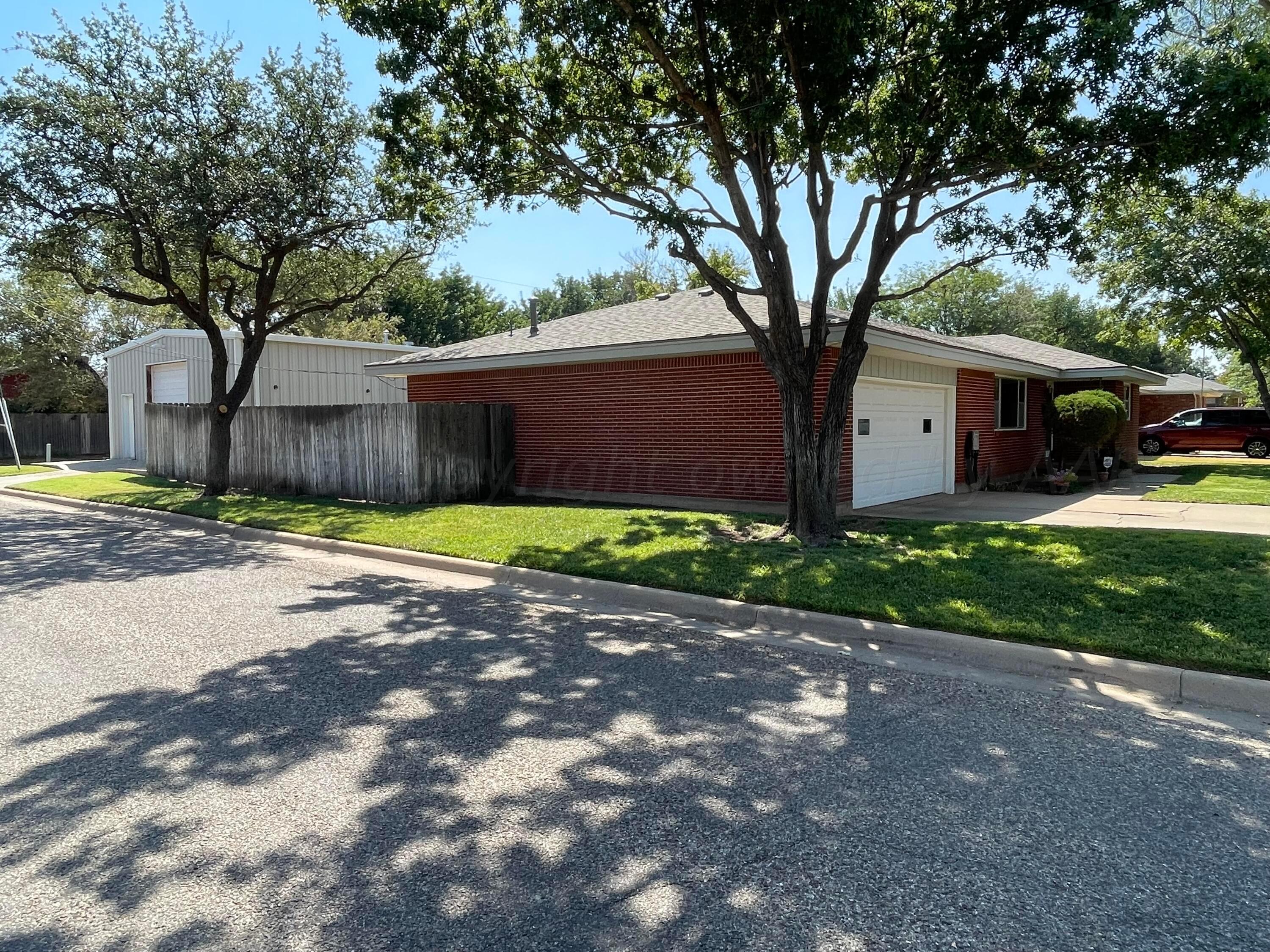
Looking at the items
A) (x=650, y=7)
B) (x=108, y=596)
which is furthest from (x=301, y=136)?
(x=108, y=596)

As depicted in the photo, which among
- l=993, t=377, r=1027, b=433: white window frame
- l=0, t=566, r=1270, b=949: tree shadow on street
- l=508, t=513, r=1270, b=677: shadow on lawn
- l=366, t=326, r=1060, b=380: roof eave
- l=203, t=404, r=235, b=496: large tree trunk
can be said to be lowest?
l=0, t=566, r=1270, b=949: tree shadow on street

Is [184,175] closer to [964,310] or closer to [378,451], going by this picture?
[378,451]

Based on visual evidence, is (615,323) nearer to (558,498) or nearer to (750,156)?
(558,498)

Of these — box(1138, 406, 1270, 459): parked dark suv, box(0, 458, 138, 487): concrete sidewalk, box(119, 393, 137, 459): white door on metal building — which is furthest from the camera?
box(119, 393, 137, 459): white door on metal building

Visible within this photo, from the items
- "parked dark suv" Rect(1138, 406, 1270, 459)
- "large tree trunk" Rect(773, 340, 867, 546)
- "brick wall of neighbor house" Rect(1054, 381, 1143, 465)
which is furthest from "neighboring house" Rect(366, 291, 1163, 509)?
"parked dark suv" Rect(1138, 406, 1270, 459)

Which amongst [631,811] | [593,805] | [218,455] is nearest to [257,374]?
[218,455]

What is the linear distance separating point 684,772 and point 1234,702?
3443 mm

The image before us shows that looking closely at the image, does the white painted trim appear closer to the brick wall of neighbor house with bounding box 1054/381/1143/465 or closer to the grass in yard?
the grass in yard

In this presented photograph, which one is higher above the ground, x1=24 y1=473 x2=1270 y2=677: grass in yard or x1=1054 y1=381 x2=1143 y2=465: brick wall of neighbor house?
x1=1054 y1=381 x2=1143 y2=465: brick wall of neighbor house

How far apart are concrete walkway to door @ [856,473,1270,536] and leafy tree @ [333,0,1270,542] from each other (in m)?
3.53

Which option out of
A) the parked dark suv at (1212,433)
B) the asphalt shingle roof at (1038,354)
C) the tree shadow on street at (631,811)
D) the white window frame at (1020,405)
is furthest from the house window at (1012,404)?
the tree shadow on street at (631,811)

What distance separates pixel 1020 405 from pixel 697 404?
957cm

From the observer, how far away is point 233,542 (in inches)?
440

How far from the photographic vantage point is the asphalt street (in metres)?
2.74
